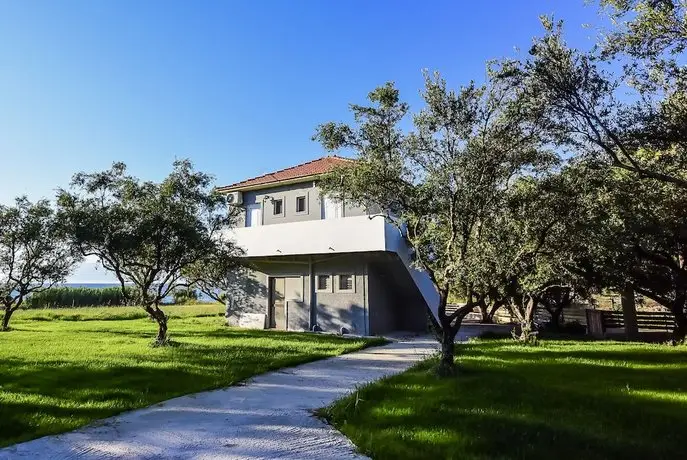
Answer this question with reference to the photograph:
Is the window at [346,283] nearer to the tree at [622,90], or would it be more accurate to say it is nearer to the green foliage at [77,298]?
the tree at [622,90]

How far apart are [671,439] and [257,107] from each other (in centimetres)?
1452

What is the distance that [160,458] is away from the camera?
465cm

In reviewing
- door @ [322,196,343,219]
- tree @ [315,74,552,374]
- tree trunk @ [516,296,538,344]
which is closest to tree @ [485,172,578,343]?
tree @ [315,74,552,374]

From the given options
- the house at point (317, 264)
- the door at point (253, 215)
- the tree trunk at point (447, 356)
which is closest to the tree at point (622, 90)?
the tree trunk at point (447, 356)

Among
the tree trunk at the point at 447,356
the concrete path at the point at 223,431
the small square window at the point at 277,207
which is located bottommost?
the concrete path at the point at 223,431

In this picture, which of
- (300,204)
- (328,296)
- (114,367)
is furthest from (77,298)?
(114,367)

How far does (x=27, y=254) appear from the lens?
816 inches

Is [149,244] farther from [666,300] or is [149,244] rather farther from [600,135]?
[666,300]

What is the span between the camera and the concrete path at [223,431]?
482 cm

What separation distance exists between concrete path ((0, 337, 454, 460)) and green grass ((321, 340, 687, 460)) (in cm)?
51

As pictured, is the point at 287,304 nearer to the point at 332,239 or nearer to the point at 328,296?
the point at 328,296

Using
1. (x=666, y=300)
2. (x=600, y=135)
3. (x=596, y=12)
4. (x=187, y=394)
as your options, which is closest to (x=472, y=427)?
(x=187, y=394)

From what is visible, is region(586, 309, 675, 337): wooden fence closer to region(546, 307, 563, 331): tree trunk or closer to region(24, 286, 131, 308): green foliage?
region(546, 307, 563, 331): tree trunk

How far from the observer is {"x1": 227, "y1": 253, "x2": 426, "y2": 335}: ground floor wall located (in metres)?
17.9
